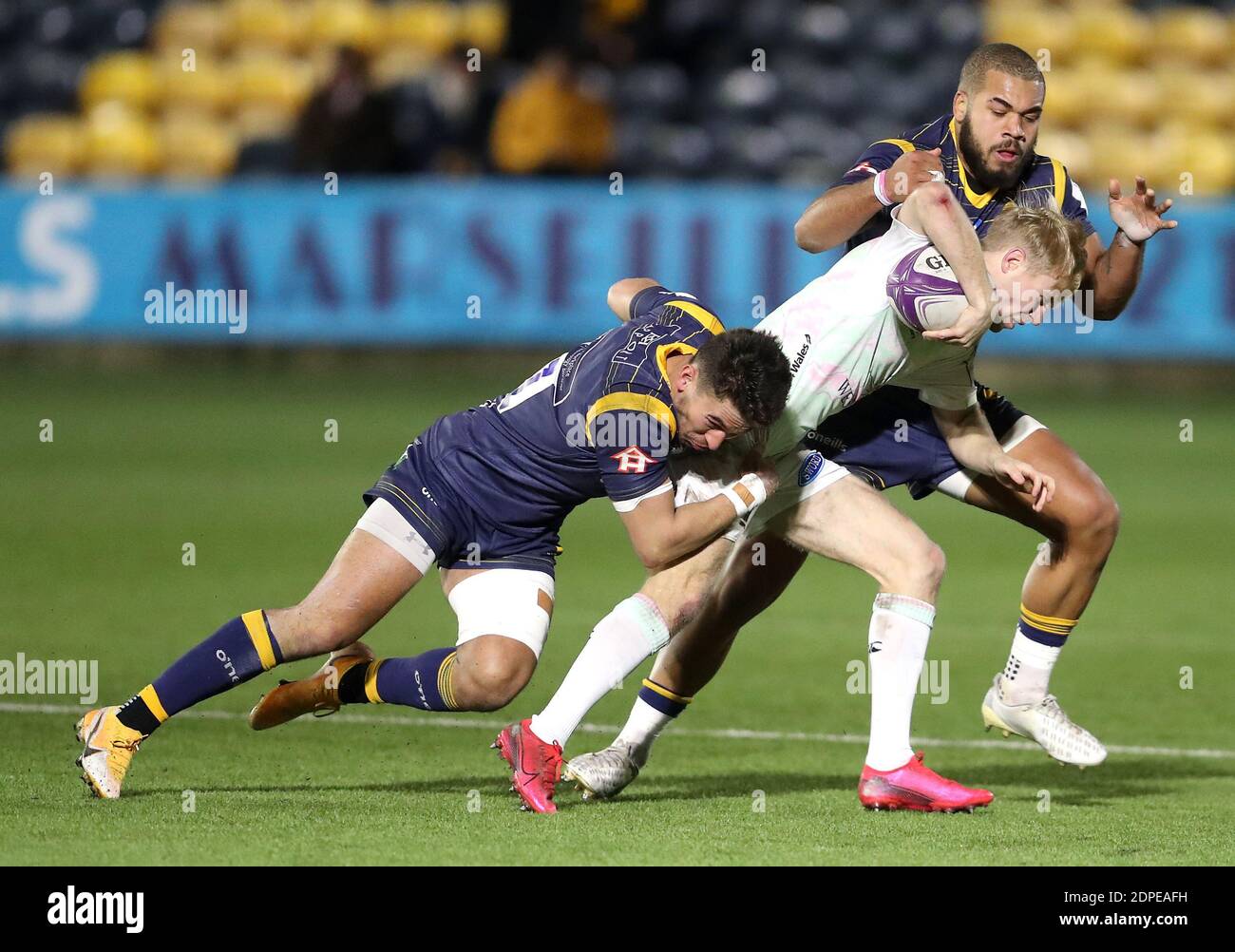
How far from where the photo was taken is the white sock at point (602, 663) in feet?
19.7

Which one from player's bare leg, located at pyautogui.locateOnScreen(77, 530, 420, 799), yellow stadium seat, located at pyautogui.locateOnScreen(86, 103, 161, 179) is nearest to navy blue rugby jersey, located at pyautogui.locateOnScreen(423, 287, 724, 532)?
player's bare leg, located at pyautogui.locateOnScreen(77, 530, 420, 799)

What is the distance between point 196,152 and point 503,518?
610 inches

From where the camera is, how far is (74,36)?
2186cm

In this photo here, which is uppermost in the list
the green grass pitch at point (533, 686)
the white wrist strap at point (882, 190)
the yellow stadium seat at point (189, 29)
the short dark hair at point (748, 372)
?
the yellow stadium seat at point (189, 29)

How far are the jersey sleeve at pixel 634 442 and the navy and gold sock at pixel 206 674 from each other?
3.77 feet

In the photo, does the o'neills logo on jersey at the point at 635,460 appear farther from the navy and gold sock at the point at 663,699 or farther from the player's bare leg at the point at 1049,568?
the player's bare leg at the point at 1049,568

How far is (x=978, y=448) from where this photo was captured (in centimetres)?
656

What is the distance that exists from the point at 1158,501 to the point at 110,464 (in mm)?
7385

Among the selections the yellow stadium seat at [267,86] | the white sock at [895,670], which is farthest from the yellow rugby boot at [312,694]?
the yellow stadium seat at [267,86]

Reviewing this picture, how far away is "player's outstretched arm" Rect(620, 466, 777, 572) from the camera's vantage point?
5816 millimetres

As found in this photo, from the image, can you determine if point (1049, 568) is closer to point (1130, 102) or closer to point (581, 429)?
point (581, 429)

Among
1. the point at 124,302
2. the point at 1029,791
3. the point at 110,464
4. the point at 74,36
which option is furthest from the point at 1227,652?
the point at 74,36

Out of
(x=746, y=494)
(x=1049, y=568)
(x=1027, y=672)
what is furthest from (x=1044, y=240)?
(x=1027, y=672)

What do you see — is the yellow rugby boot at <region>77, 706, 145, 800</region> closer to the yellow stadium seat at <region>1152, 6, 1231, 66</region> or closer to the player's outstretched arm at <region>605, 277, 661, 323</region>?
the player's outstretched arm at <region>605, 277, 661, 323</region>
